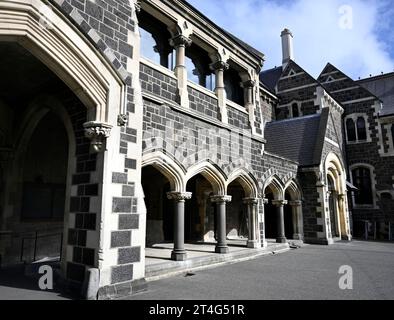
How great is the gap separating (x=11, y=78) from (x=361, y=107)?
783 inches

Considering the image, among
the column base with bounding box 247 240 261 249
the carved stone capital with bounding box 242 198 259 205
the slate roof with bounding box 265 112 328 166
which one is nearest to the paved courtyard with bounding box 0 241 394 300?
the column base with bounding box 247 240 261 249

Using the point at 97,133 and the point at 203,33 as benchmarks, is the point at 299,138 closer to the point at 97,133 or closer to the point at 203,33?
the point at 203,33

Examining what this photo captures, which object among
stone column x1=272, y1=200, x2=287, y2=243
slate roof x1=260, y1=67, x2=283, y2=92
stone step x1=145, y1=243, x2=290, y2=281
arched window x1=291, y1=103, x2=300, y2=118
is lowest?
stone step x1=145, y1=243, x2=290, y2=281

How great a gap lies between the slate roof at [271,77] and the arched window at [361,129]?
19.4ft

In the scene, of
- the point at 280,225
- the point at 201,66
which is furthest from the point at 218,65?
the point at 280,225

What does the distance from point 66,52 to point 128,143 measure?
1737 mm

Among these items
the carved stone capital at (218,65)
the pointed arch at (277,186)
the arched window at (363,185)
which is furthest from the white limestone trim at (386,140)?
the carved stone capital at (218,65)

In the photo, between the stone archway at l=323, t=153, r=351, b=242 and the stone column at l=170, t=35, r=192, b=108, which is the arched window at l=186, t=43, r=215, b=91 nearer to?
the stone column at l=170, t=35, r=192, b=108

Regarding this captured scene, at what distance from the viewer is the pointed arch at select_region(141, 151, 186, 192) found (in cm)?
671

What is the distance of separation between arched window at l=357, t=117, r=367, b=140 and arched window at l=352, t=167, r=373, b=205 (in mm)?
2037

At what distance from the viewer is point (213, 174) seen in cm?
866
